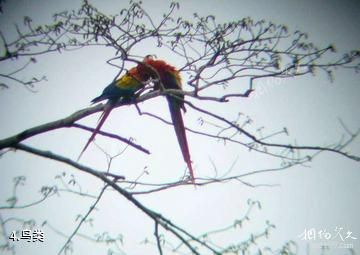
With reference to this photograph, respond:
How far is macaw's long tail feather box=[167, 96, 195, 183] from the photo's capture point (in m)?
2.29

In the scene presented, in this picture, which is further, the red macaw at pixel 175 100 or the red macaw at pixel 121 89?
the red macaw at pixel 121 89

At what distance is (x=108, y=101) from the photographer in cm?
260

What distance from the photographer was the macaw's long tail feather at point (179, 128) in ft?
7.51

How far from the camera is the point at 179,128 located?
2.44m

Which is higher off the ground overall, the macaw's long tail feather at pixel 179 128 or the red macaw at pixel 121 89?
the red macaw at pixel 121 89

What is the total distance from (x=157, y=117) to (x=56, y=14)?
1.25m

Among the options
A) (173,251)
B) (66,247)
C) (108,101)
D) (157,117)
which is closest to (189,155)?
(157,117)

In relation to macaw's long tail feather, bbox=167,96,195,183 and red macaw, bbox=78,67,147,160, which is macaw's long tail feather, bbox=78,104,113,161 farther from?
macaw's long tail feather, bbox=167,96,195,183

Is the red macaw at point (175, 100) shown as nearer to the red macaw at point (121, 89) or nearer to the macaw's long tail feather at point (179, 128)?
the macaw's long tail feather at point (179, 128)

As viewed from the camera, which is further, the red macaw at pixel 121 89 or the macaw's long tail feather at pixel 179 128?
the red macaw at pixel 121 89

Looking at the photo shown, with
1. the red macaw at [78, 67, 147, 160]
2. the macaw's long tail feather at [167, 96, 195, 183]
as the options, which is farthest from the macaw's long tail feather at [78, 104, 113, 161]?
the macaw's long tail feather at [167, 96, 195, 183]

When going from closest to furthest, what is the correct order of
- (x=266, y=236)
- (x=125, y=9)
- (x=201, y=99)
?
(x=201, y=99) < (x=266, y=236) < (x=125, y=9)

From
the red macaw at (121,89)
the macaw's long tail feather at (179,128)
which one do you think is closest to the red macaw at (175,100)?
the macaw's long tail feather at (179,128)

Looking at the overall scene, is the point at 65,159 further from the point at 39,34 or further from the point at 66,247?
the point at 39,34
